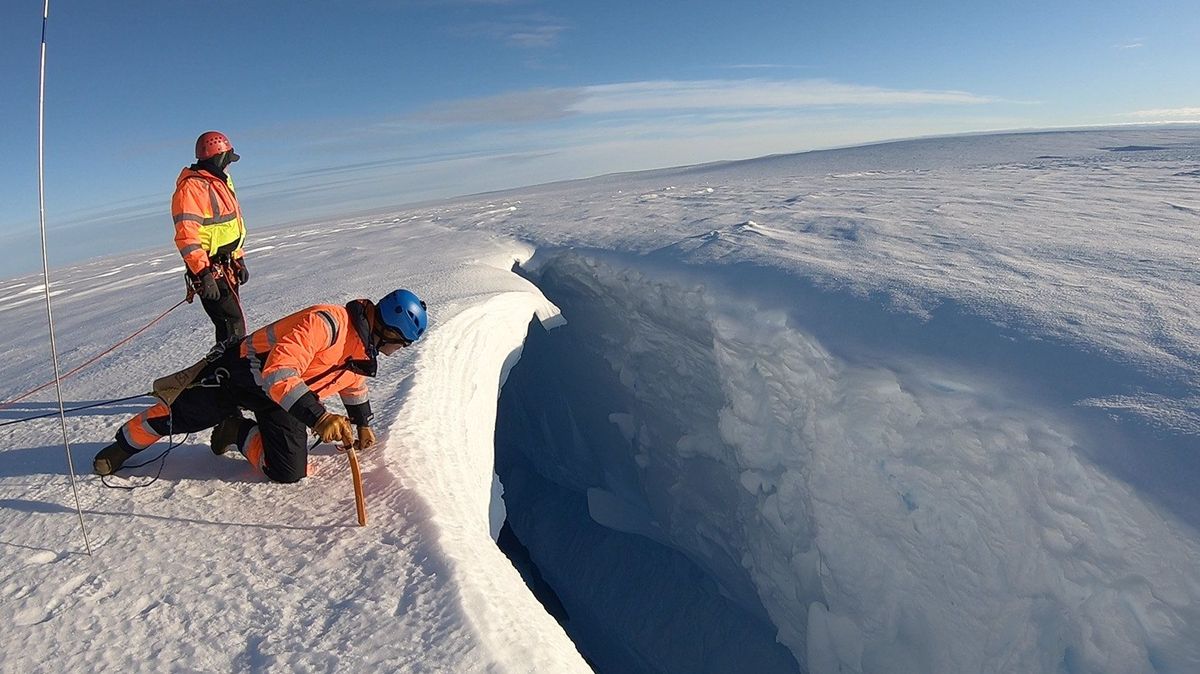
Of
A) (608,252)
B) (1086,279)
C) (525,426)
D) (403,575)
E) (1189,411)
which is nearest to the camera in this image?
(403,575)

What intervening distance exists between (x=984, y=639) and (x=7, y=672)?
12.4 feet

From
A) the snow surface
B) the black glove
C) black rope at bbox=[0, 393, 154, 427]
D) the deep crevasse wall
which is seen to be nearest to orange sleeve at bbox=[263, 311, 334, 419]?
the snow surface

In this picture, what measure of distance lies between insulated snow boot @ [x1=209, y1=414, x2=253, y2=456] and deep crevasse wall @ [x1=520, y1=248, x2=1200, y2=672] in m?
3.08

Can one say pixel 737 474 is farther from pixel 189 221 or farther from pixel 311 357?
pixel 189 221

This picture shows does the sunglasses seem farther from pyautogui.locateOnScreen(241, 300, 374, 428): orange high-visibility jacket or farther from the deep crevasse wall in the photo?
the deep crevasse wall

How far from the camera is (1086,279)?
3.72 m

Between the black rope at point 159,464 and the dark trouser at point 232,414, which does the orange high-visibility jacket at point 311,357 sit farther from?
the black rope at point 159,464

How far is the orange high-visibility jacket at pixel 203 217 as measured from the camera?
3.25 meters

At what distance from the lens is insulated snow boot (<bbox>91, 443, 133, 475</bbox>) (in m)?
2.32

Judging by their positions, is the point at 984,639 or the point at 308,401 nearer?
the point at 308,401

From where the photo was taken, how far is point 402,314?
2.41 m

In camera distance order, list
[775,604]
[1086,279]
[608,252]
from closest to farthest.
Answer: [1086,279] < [775,604] < [608,252]

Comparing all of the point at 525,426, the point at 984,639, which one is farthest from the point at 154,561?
the point at 525,426

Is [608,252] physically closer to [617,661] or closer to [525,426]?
[525,426]
